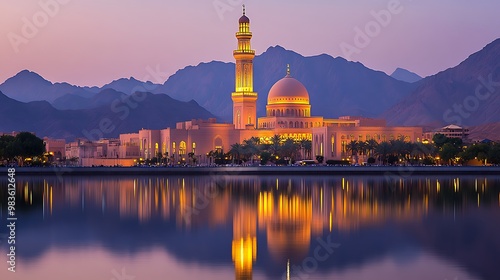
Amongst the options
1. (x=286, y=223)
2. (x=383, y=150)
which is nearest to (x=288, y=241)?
(x=286, y=223)

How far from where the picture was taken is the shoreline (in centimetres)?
6333

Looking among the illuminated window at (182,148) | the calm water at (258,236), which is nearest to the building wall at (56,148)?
the illuminated window at (182,148)

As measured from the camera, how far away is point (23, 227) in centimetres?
2577

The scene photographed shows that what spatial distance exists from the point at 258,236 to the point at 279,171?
137ft

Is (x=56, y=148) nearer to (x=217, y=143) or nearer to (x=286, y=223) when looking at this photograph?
(x=217, y=143)

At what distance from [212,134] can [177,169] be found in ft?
49.1

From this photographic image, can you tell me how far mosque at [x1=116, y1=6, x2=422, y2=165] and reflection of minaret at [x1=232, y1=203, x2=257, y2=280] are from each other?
45.1 meters

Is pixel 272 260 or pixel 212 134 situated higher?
pixel 212 134

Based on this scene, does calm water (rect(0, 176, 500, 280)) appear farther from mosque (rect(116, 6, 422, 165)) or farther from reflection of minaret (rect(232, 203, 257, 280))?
mosque (rect(116, 6, 422, 165))

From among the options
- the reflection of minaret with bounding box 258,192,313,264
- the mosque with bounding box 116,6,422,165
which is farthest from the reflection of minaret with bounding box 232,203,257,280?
the mosque with bounding box 116,6,422,165

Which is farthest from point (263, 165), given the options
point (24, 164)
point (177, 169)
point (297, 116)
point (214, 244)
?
point (214, 244)

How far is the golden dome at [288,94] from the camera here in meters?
83.7

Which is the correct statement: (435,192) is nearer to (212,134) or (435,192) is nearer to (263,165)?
(263,165)

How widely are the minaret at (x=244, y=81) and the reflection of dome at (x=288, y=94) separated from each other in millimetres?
2745
